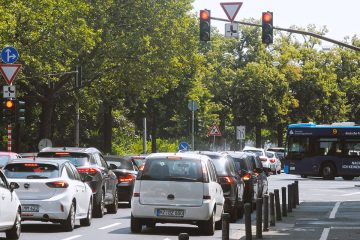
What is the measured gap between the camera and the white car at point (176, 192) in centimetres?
2030

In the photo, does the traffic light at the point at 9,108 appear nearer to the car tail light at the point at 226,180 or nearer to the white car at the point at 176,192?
the car tail light at the point at 226,180

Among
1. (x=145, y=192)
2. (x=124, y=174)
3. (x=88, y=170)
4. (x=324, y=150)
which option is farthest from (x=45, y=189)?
(x=324, y=150)

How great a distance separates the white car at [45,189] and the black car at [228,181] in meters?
4.12

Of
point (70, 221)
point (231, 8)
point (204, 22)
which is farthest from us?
point (231, 8)

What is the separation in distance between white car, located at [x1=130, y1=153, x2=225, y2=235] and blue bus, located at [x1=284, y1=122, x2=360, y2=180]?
1466 inches

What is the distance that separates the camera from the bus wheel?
190ft

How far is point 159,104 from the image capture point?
75.6 m

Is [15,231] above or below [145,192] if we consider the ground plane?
below

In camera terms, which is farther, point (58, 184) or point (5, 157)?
point (5, 157)

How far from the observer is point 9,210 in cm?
1788

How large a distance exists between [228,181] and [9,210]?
298 inches

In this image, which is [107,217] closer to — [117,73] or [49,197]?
[49,197]

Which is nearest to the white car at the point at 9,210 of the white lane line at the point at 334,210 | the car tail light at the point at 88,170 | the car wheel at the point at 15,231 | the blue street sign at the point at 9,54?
the car wheel at the point at 15,231

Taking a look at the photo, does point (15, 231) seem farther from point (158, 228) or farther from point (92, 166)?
point (92, 166)
